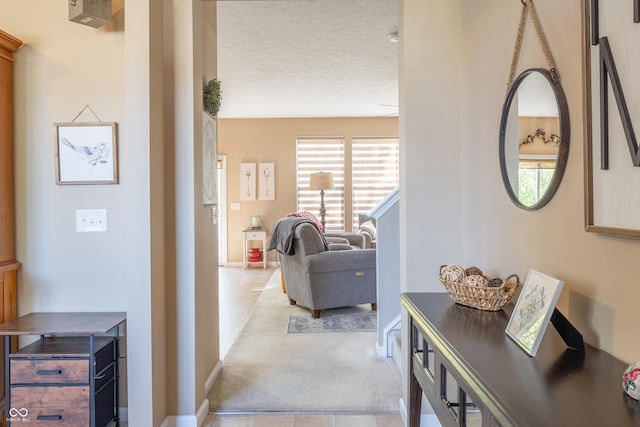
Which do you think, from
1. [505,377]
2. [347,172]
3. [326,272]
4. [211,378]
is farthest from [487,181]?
[347,172]

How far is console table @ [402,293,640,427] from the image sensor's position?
2.39ft

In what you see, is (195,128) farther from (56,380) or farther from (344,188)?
(344,188)

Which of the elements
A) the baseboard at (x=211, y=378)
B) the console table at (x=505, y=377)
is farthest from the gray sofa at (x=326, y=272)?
the console table at (x=505, y=377)

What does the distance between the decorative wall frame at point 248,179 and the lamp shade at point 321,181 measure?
45.8 inches

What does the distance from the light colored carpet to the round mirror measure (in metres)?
1.60

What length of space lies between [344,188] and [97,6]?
5.70 meters

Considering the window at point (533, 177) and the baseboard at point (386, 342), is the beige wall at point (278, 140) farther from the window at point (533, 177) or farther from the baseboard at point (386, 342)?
the window at point (533, 177)

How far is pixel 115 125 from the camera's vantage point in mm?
2033

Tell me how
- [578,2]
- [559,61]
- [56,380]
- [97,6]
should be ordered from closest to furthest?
[578,2], [559,61], [56,380], [97,6]

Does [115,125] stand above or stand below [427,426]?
above

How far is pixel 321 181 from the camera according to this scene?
6.83 metres

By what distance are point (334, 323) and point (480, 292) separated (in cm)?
278

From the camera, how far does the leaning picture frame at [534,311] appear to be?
97 cm

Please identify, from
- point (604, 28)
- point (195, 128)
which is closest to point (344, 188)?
point (195, 128)
